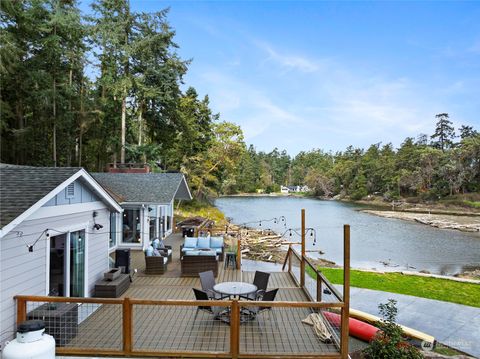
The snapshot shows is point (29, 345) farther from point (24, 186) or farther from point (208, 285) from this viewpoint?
point (208, 285)

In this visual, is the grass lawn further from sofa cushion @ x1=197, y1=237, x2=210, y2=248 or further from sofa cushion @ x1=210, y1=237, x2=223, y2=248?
sofa cushion @ x1=197, y1=237, x2=210, y2=248

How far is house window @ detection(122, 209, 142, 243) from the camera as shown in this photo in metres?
15.3

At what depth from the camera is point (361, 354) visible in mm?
6918

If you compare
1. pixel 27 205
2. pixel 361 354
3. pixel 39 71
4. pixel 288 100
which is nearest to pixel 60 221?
pixel 27 205

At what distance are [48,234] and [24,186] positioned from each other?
3.28 feet

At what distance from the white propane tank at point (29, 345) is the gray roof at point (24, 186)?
1496 mm

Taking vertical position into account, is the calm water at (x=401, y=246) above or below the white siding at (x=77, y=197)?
below

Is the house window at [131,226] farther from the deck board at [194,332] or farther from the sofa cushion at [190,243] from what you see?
the deck board at [194,332]

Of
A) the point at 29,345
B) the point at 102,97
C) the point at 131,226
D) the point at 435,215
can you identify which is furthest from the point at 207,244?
the point at 435,215

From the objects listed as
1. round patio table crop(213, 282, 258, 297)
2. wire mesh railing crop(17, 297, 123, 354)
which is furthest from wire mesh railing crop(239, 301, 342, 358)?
wire mesh railing crop(17, 297, 123, 354)

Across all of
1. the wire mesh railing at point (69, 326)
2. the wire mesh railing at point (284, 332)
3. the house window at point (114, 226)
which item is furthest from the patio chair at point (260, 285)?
the house window at point (114, 226)

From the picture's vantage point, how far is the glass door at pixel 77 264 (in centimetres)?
745

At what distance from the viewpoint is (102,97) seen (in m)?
30.3

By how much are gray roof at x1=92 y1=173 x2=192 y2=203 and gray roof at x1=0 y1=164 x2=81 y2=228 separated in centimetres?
728
